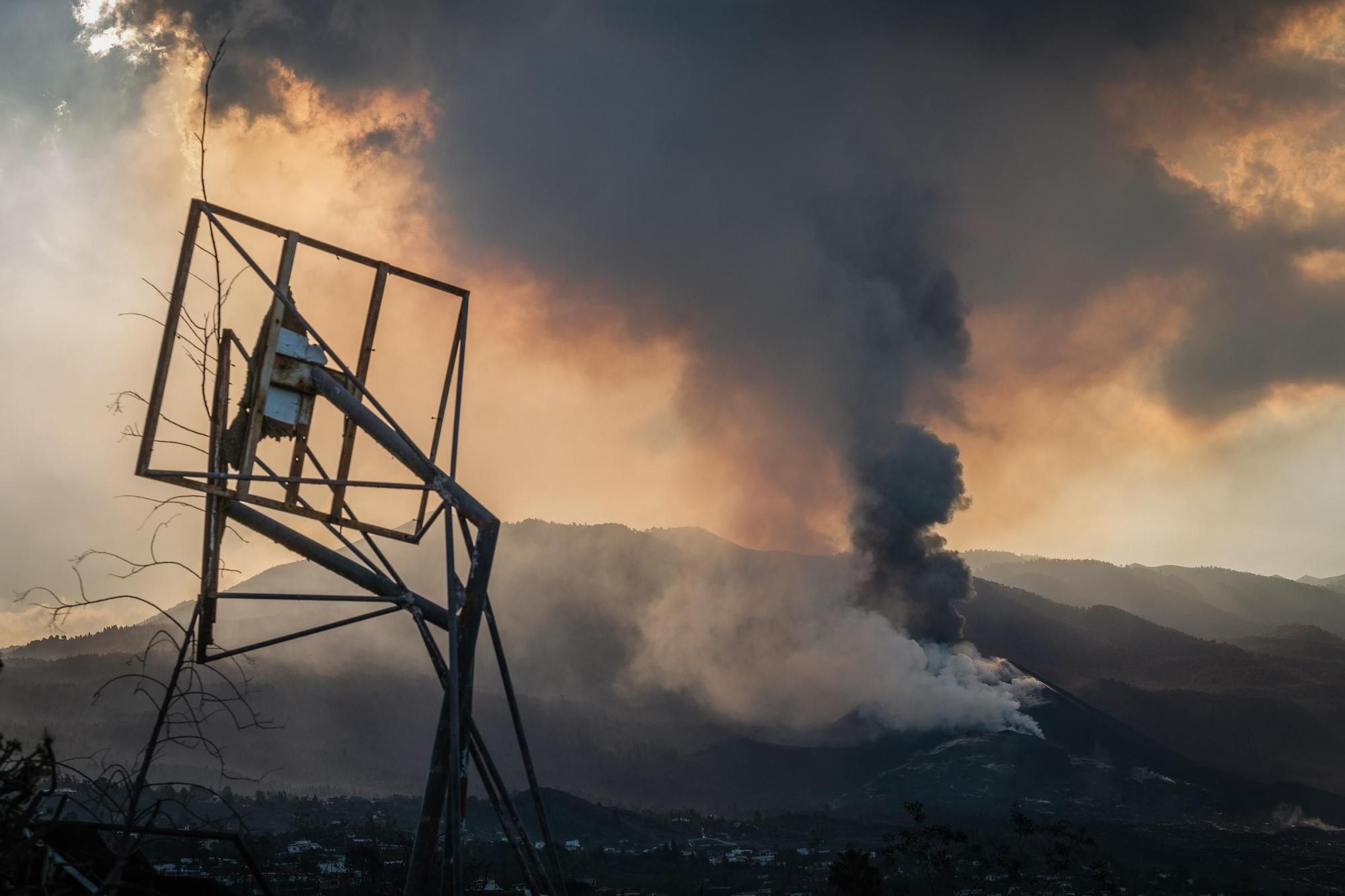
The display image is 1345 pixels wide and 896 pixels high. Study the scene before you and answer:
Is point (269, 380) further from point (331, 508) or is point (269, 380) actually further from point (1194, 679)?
point (1194, 679)

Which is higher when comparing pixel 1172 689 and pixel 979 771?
pixel 1172 689

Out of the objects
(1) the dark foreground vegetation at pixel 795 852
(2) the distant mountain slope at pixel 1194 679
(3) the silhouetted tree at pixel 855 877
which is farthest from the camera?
(2) the distant mountain slope at pixel 1194 679

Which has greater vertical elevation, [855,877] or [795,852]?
[855,877]

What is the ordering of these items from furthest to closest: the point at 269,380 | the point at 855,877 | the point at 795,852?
the point at 795,852
the point at 855,877
the point at 269,380

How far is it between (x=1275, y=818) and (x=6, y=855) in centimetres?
15688

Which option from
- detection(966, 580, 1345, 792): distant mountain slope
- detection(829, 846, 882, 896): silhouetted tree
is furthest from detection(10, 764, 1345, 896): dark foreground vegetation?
detection(966, 580, 1345, 792): distant mountain slope

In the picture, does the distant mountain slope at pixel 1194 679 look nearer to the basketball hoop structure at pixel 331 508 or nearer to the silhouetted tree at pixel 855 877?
the silhouetted tree at pixel 855 877

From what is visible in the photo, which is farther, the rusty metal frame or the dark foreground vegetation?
the dark foreground vegetation

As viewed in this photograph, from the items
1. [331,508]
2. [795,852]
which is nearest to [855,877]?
[331,508]

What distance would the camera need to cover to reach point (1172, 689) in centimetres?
17188

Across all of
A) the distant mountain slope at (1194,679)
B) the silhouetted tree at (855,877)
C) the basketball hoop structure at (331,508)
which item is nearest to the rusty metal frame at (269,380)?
the basketball hoop structure at (331,508)

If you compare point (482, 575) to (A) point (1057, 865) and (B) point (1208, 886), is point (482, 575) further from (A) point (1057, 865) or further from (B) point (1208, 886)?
(B) point (1208, 886)

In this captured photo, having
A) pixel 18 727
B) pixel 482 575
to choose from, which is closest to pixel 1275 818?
pixel 482 575

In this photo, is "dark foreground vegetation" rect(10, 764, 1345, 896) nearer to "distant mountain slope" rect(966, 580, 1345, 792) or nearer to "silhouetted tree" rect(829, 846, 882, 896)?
"silhouetted tree" rect(829, 846, 882, 896)
